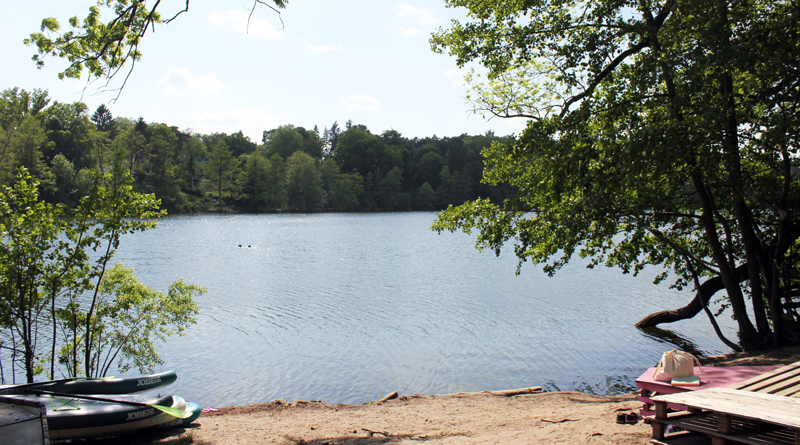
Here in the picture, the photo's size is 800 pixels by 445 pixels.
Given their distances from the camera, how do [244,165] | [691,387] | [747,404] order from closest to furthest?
[747,404]
[691,387]
[244,165]

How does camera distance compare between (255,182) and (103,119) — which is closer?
(255,182)

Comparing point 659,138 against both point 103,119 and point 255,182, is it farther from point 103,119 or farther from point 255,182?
point 103,119

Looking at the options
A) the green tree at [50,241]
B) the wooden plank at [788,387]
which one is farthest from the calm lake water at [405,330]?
the wooden plank at [788,387]

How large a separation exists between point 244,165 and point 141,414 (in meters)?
107

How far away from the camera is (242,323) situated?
1912 centimetres

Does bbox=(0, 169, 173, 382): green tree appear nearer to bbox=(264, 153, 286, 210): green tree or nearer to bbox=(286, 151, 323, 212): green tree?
bbox=(264, 153, 286, 210): green tree

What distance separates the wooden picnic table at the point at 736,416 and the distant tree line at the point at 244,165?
192 feet

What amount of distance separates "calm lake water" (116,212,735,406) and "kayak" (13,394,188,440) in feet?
13.4

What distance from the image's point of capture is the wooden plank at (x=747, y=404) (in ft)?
13.9

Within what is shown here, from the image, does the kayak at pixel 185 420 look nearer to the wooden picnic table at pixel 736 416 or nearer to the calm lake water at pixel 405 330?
the calm lake water at pixel 405 330

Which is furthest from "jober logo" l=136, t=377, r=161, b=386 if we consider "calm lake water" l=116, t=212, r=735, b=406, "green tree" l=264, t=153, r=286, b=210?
"green tree" l=264, t=153, r=286, b=210

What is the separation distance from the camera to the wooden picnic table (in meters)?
4.40

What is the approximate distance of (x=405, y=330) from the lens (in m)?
18.3

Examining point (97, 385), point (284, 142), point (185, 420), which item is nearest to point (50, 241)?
point (97, 385)
